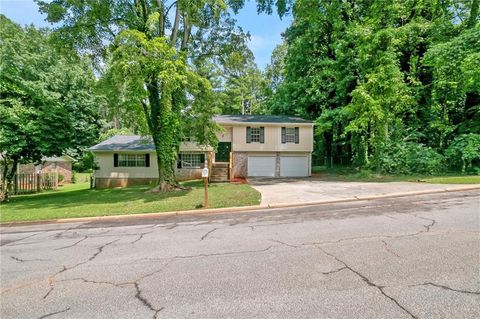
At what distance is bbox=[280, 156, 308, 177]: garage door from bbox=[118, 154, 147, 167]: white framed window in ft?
36.5

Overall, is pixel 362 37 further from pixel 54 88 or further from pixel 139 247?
pixel 54 88

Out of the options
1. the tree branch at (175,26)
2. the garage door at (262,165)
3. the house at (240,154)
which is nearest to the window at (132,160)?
the house at (240,154)

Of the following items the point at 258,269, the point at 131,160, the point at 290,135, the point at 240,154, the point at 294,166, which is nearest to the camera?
the point at 258,269

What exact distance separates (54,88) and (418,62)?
114 feet

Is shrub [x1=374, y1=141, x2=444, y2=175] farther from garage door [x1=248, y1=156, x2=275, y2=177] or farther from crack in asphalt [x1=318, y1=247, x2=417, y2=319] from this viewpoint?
crack in asphalt [x1=318, y1=247, x2=417, y2=319]

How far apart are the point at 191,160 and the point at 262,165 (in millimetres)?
5814

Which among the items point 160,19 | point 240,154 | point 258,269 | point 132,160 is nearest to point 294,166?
point 240,154

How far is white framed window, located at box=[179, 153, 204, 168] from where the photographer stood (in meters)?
22.5

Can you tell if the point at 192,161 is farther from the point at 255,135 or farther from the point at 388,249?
the point at 388,249

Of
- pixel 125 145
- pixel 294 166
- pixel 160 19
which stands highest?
pixel 160 19

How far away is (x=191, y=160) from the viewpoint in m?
22.6

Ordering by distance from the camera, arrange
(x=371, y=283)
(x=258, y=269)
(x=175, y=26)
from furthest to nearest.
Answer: (x=175, y=26) < (x=258, y=269) < (x=371, y=283)

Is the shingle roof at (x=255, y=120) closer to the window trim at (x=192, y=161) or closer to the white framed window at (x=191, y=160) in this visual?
the window trim at (x=192, y=161)

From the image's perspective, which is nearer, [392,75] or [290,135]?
[392,75]
